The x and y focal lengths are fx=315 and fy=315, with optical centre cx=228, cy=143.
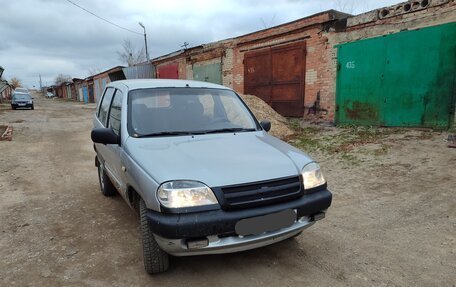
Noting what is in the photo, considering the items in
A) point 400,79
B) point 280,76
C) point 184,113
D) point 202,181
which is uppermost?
point 280,76

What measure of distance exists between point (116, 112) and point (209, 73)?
11734mm

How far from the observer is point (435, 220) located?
3.68 metres

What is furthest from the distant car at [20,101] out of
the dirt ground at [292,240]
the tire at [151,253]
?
the tire at [151,253]

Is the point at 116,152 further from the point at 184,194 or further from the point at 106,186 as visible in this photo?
the point at 106,186

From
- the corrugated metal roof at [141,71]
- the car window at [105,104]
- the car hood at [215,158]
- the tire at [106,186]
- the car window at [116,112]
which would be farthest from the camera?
the corrugated metal roof at [141,71]

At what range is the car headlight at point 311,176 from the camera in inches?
107

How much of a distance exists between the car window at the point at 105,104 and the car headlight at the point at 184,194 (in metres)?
2.34

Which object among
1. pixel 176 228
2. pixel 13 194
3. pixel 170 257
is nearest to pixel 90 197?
pixel 13 194

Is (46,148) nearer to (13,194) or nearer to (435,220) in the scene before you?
(13,194)

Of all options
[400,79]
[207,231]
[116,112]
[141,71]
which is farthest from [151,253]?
[141,71]

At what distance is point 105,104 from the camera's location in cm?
443

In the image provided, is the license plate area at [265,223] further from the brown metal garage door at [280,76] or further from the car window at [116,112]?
the brown metal garage door at [280,76]

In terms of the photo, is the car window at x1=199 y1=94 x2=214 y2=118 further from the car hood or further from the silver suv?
the car hood

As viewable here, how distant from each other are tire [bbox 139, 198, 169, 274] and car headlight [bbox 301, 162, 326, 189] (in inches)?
52.9
